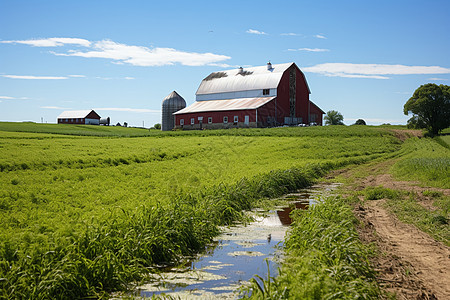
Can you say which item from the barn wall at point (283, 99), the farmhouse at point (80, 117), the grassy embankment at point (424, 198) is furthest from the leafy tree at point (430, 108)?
the farmhouse at point (80, 117)

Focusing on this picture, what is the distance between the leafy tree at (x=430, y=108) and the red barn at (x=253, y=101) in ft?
45.9

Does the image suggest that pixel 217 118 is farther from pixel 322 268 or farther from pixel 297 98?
pixel 322 268

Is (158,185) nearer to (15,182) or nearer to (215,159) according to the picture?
(15,182)

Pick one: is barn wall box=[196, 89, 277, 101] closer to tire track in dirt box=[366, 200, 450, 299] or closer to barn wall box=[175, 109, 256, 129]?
barn wall box=[175, 109, 256, 129]

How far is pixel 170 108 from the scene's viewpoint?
7200 cm

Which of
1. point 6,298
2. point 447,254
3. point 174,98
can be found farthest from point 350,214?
point 174,98

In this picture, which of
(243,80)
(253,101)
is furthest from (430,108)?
(243,80)

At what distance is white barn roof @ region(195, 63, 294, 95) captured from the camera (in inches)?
2400

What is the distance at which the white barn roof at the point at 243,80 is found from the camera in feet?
200

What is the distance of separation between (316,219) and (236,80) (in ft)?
190

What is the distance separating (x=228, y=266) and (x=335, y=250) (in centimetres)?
194

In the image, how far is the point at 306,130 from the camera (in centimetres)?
4831

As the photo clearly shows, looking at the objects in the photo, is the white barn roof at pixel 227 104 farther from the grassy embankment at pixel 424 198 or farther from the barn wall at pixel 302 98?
the grassy embankment at pixel 424 198

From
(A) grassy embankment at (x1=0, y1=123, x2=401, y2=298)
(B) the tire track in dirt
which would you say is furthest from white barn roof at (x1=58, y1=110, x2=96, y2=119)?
(B) the tire track in dirt
